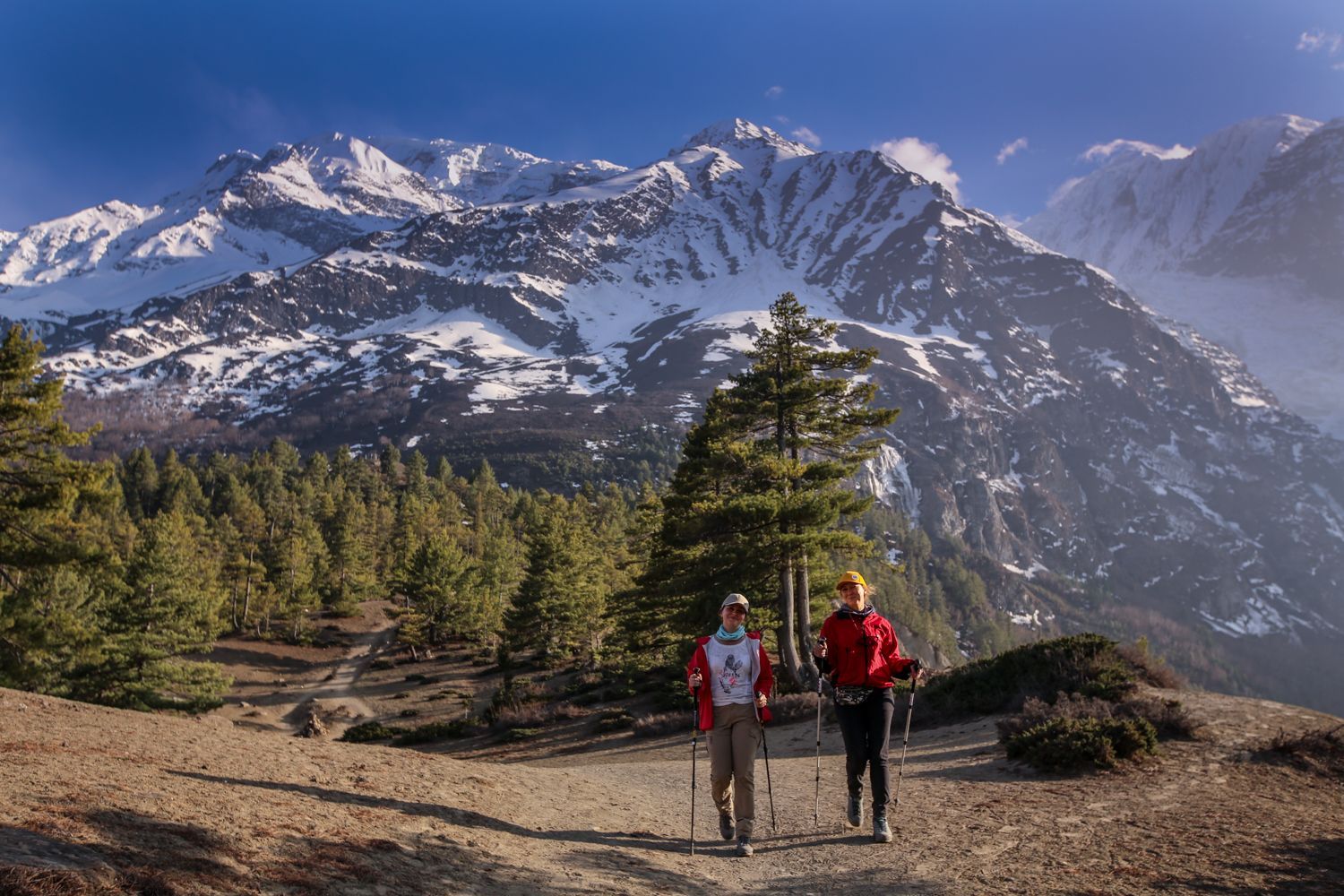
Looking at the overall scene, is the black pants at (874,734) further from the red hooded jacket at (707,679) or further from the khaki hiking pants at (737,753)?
the khaki hiking pants at (737,753)

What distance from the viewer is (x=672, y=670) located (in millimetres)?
28250

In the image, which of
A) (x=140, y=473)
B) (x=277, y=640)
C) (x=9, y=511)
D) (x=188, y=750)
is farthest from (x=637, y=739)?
(x=140, y=473)

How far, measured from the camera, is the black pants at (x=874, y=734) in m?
6.63

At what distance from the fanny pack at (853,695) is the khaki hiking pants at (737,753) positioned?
810 millimetres

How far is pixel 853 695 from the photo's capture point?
6652 mm

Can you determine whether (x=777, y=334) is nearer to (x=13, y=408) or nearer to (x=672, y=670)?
(x=672, y=670)

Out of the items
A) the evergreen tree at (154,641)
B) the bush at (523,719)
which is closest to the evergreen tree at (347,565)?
the evergreen tree at (154,641)

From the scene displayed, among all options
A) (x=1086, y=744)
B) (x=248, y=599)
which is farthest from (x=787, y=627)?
(x=248, y=599)

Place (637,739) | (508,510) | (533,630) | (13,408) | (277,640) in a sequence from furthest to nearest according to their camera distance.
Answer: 1. (508,510)
2. (277,640)
3. (533,630)
4. (637,739)
5. (13,408)

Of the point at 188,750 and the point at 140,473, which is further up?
the point at 140,473

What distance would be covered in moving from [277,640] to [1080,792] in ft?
200

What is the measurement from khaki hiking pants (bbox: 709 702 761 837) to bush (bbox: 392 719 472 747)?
67.5 ft

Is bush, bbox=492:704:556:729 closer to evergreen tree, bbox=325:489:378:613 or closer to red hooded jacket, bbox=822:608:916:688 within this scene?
red hooded jacket, bbox=822:608:916:688

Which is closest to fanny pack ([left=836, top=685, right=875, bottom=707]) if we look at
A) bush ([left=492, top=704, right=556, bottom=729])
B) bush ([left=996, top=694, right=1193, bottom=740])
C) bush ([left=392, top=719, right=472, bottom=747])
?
bush ([left=996, top=694, right=1193, bottom=740])
